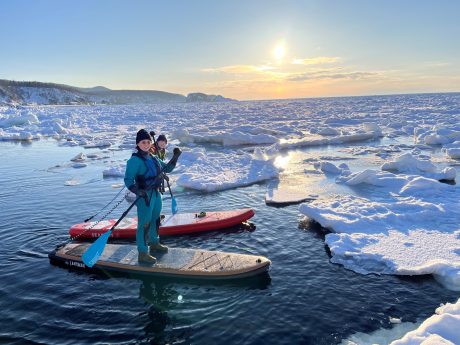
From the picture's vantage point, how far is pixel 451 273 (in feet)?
20.4

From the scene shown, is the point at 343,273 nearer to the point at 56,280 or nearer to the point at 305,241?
the point at 305,241

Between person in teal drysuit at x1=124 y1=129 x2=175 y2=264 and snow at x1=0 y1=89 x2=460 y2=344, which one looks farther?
snow at x1=0 y1=89 x2=460 y2=344

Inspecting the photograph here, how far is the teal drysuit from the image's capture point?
632 cm

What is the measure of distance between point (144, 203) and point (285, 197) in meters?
5.78

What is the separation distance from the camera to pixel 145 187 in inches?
254

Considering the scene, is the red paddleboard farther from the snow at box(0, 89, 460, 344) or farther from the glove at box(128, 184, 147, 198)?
the glove at box(128, 184, 147, 198)

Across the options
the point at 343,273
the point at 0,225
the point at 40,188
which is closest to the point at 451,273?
the point at 343,273

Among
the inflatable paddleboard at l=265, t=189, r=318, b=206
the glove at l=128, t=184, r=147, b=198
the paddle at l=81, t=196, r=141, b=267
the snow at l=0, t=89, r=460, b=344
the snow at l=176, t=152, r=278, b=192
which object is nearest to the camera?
the glove at l=128, t=184, r=147, b=198

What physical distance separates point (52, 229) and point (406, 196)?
9365mm

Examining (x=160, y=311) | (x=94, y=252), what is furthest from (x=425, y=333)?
(x=94, y=252)

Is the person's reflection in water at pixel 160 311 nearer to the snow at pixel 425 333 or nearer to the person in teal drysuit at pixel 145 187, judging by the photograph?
the person in teal drysuit at pixel 145 187

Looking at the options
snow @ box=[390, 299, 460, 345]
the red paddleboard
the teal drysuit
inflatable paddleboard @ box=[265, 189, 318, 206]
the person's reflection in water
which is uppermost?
the teal drysuit

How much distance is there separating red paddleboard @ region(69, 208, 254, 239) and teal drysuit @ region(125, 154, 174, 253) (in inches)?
65.1

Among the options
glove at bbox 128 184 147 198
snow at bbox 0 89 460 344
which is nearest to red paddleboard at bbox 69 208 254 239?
snow at bbox 0 89 460 344
